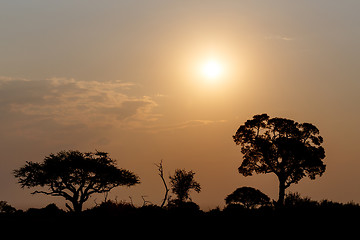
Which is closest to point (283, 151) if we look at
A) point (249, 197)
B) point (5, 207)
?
point (249, 197)

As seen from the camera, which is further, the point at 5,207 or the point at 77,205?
the point at 5,207

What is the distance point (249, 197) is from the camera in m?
90.8

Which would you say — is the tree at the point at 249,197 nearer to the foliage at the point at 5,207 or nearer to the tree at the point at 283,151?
the tree at the point at 283,151

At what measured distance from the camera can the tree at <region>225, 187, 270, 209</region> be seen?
294ft

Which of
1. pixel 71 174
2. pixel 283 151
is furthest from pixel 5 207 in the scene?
pixel 283 151

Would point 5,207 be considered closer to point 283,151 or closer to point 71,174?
point 71,174

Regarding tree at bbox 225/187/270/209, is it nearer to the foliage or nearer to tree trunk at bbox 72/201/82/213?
tree trunk at bbox 72/201/82/213

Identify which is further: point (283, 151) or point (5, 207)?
point (5, 207)

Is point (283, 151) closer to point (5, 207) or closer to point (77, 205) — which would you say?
point (77, 205)

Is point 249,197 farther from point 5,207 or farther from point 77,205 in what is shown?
point 5,207

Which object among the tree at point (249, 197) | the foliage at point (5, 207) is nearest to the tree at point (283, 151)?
the tree at point (249, 197)

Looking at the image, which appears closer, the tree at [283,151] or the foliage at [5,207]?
the tree at [283,151]

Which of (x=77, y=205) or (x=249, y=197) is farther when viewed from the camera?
(x=249, y=197)

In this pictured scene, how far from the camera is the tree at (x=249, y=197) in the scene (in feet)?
294
